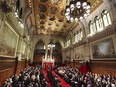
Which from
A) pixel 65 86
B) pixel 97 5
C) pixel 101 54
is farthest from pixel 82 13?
pixel 65 86

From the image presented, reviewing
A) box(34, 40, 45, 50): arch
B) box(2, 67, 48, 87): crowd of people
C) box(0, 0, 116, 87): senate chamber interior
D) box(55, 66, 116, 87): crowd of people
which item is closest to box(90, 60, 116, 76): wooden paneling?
box(0, 0, 116, 87): senate chamber interior

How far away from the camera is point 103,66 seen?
346 inches

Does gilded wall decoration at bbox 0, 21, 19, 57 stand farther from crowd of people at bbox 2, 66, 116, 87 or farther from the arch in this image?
the arch

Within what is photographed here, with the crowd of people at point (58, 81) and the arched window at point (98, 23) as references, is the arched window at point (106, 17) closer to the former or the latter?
the arched window at point (98, 23)

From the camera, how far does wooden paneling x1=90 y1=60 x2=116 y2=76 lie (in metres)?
7.61

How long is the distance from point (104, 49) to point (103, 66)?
1.67m

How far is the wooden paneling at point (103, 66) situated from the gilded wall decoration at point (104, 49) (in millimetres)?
520

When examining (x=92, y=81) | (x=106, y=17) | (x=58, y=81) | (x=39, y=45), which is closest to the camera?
(x=58, y=81)

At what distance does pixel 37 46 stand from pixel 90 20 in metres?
15.1

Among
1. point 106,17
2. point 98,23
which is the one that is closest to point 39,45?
point 98,23

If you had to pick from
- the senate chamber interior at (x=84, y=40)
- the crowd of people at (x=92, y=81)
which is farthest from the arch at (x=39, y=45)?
the crowd of people at (x=92, y=81)

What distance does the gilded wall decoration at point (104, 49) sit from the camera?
771 centimetres

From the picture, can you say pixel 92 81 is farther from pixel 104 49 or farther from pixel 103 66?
pixel 104 49

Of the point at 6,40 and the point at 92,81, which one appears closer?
the point at 6,40
